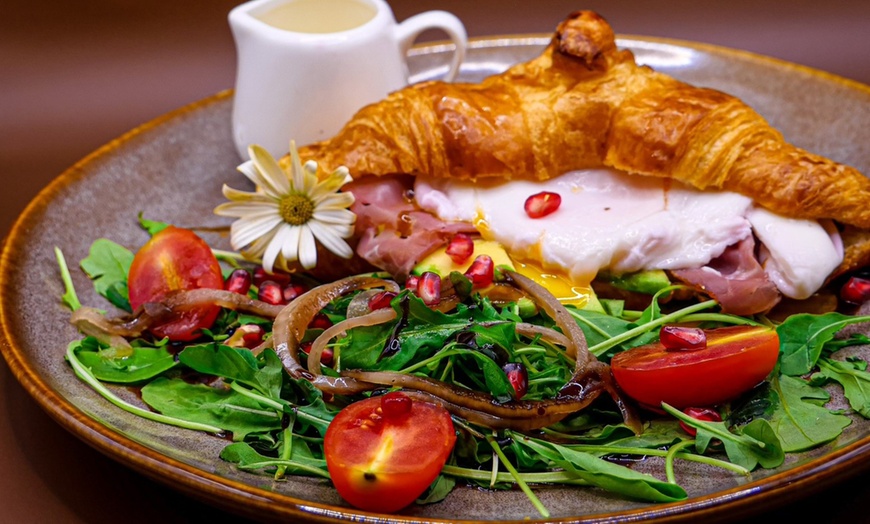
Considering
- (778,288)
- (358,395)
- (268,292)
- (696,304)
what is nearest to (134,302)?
(268,292)

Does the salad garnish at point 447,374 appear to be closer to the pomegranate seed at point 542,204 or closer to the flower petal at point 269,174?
the flower petal at point 269,174

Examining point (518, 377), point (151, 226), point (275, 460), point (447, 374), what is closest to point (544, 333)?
point (518, 377)

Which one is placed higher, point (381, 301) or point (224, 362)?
point (381, 301)

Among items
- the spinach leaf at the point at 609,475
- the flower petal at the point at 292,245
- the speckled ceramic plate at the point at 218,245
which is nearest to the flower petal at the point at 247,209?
the flower petal at the point at 292,245

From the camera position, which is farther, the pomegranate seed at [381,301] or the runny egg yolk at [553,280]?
the runny egg yolk at [553,280]

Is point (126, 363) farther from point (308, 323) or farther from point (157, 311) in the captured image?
point (308, 323)
